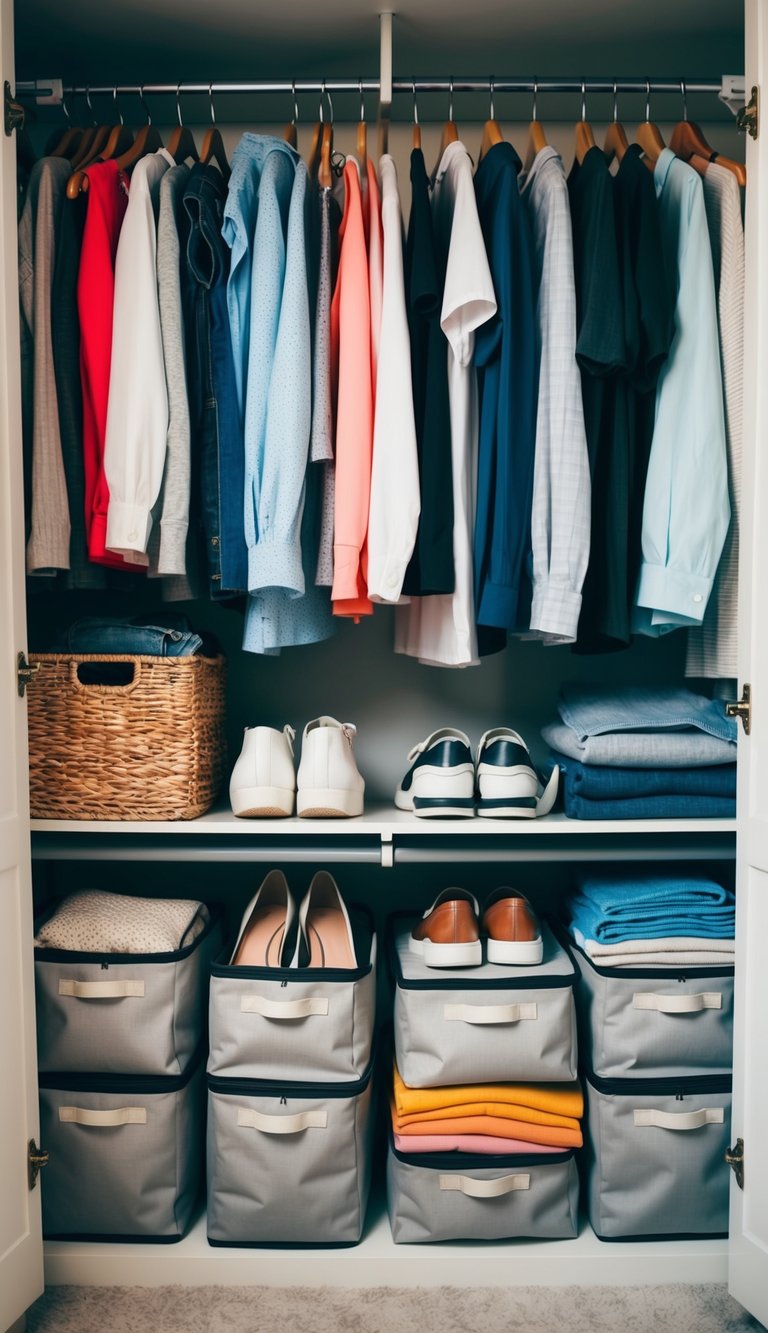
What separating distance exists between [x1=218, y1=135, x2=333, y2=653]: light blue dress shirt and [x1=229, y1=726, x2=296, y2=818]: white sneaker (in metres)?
0.17

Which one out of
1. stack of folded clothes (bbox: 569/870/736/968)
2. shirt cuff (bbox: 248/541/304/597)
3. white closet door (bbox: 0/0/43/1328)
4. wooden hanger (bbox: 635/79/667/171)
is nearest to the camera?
Result: white closet door (bbox: 0/0/43/1328)

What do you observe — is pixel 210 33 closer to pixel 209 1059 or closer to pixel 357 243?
pixel 357 243

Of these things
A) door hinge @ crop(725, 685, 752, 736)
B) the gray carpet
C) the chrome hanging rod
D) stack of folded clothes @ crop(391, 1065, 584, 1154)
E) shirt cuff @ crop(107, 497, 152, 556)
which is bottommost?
the gray carpet

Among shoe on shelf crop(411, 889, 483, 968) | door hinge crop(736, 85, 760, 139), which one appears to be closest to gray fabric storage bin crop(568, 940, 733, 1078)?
shoe on shelf crop(411, 889, 483, 968)

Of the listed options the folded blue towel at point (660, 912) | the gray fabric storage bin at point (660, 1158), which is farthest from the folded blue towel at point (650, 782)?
the gray fabric storage bin at point (660, 1158)

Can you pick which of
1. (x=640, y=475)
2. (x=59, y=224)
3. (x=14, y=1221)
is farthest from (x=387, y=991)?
(x=59, y=224)

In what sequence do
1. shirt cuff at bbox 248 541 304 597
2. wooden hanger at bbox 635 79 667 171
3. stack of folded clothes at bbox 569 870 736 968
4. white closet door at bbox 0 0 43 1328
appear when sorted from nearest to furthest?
white closet door at bbox 0 0 43 1328, shirt cuff at bbox 248 541 304 597, stack of folded clothes at bbox 569 870 736 968, wooden hanger at bbox 635 79 667 171

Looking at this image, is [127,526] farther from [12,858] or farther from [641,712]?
[641,712]

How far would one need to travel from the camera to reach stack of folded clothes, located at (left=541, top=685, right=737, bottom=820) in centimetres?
166

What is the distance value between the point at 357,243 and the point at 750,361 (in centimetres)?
69

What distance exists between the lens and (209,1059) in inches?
62.4

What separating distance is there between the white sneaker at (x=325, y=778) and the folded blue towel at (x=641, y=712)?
1.45 feet

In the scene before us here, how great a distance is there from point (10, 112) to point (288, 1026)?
154 cm

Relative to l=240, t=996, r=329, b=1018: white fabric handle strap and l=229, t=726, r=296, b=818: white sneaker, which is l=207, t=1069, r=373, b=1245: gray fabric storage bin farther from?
l=229, t=726, r=296, b=818: white sneaker
